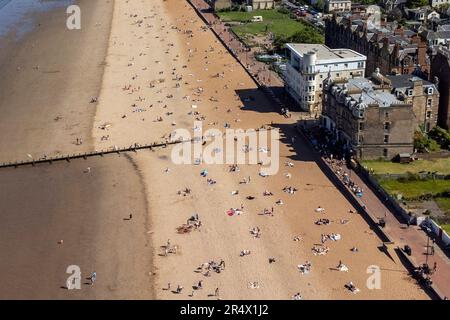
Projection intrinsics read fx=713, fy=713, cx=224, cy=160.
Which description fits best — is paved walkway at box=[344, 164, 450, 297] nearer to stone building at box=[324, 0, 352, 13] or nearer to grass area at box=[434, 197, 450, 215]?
grass area at box=[434, 197, 450, 215]

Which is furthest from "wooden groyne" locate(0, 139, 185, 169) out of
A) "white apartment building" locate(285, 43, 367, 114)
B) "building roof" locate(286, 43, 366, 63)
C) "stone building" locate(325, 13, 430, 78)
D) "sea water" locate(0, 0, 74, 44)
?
"sea water" locate(0, 0, 74, 44)

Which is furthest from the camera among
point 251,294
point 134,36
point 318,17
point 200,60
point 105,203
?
point 318,17

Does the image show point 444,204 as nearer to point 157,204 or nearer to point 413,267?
point 413,267

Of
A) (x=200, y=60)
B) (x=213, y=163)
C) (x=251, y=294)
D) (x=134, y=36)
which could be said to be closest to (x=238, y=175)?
(x=213, y=163)

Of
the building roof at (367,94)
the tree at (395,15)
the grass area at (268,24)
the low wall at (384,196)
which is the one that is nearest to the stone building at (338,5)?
the grass area at (268,24)

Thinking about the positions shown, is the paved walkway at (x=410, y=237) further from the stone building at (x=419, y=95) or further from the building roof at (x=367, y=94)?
the stone building at (x=419, y=95)

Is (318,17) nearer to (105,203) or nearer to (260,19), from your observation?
(260,19)
